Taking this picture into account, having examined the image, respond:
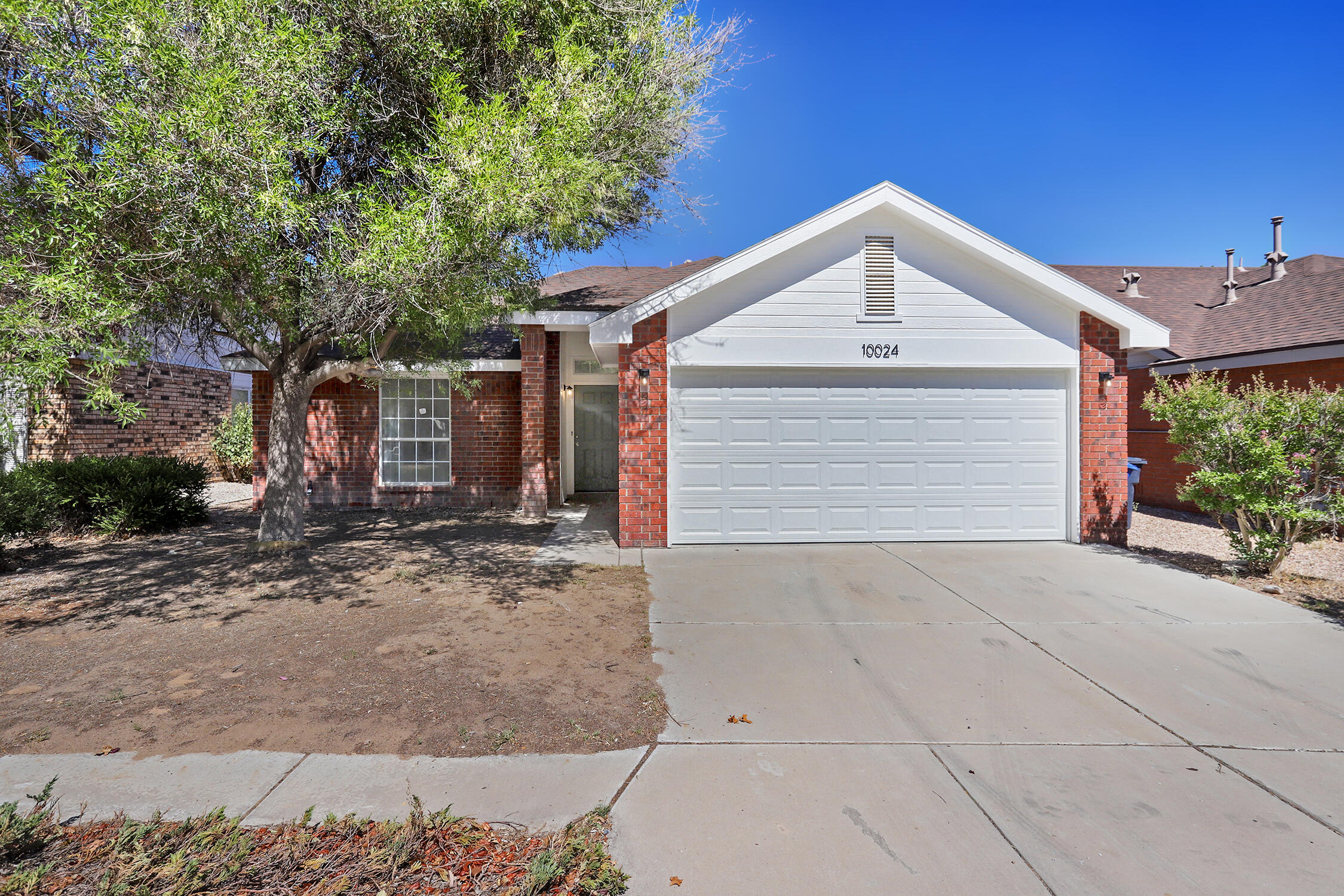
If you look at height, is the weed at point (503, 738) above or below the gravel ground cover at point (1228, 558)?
below

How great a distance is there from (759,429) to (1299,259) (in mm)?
13762

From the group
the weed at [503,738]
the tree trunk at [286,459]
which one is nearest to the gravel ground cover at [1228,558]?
the weed at [503,738]

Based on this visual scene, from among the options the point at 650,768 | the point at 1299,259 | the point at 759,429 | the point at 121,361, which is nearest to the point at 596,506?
the point at 759,429

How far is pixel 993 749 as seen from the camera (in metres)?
3.30

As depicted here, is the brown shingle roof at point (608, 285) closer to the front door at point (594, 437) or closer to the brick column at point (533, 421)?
the brick column at point (533, 421)

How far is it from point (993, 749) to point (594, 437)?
1178 cm

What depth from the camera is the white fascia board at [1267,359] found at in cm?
891

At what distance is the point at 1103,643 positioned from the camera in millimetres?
4832

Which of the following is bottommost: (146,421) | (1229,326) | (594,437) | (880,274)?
(594,437)

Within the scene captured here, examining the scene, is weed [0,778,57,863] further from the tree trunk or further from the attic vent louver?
the attic vent louver

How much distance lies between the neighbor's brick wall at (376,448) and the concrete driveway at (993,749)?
672cm

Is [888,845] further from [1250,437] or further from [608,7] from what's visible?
[608,7]

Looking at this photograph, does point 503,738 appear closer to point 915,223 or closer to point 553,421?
point 915,223

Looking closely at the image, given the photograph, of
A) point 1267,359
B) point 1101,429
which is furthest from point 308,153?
point 1267,359
